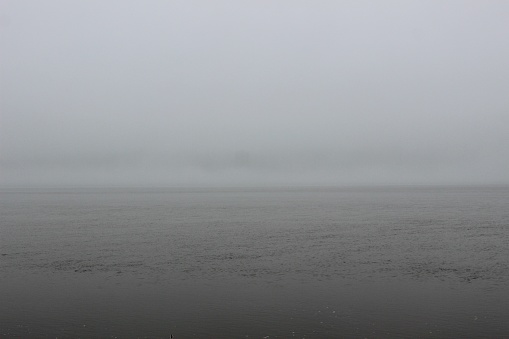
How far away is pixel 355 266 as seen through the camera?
26.3 meters

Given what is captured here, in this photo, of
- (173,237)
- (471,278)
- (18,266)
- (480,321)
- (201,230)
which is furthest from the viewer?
(201,230)

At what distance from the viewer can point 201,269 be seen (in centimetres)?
2580

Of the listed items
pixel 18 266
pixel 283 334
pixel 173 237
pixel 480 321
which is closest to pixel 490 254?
pixel 480 321

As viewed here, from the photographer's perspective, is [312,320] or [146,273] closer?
[312,320]

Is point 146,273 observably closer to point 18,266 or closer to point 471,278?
point 18,266

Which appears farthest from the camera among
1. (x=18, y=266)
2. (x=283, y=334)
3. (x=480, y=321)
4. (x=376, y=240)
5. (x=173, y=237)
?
(x=173, y=237)

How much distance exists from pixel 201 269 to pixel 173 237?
1444 cm

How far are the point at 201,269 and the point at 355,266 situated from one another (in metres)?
9.07

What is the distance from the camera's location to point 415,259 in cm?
2841

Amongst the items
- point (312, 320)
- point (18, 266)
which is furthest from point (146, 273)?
point (312, 320)

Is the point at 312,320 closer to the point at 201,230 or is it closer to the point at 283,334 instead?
the point at 283,334

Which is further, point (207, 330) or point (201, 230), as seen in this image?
point (201, 230)

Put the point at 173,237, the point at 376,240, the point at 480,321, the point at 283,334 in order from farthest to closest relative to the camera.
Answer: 1. the point at 173,237
2. the point at 376,240
3. the point at 480,321
4. the point at 283,334

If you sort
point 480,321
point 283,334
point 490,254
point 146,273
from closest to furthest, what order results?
point 283,334 < point 480,321 < point 146,273 < point 490,254
